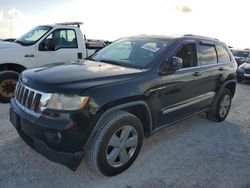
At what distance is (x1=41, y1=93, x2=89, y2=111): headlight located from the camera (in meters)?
2.86

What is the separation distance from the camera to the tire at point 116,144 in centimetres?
306

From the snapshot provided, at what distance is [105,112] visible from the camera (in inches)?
120

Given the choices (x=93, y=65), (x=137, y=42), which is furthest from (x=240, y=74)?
(x=93, y=65)

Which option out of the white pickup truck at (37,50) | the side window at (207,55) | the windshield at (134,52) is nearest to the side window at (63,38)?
the white pickup truck at (37,50)

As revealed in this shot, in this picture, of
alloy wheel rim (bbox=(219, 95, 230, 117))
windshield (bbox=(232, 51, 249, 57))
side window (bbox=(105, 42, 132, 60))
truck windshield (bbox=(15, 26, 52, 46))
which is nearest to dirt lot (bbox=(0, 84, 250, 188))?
alloy wheel rim (bbox=(219, 95, 230, 117))

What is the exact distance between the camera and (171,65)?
150 inches

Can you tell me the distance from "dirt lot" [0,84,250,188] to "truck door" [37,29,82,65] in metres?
2.19

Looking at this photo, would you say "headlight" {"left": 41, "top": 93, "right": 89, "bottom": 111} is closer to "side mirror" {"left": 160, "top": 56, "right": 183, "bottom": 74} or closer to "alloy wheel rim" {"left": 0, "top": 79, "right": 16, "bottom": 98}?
"side mirror" {"left": 160, "top": 56, "right": 183, "bottom": 74}

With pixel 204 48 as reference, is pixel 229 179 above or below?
below

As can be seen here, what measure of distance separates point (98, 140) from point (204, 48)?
2797 millimetres

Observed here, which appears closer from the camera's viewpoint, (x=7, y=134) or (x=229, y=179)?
(x=229, y=179)

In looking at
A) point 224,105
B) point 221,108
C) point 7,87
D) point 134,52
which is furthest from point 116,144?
point 7,87

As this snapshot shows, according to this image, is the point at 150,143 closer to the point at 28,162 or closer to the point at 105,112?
the point at 105,112

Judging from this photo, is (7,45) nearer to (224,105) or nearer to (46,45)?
(46,45)
